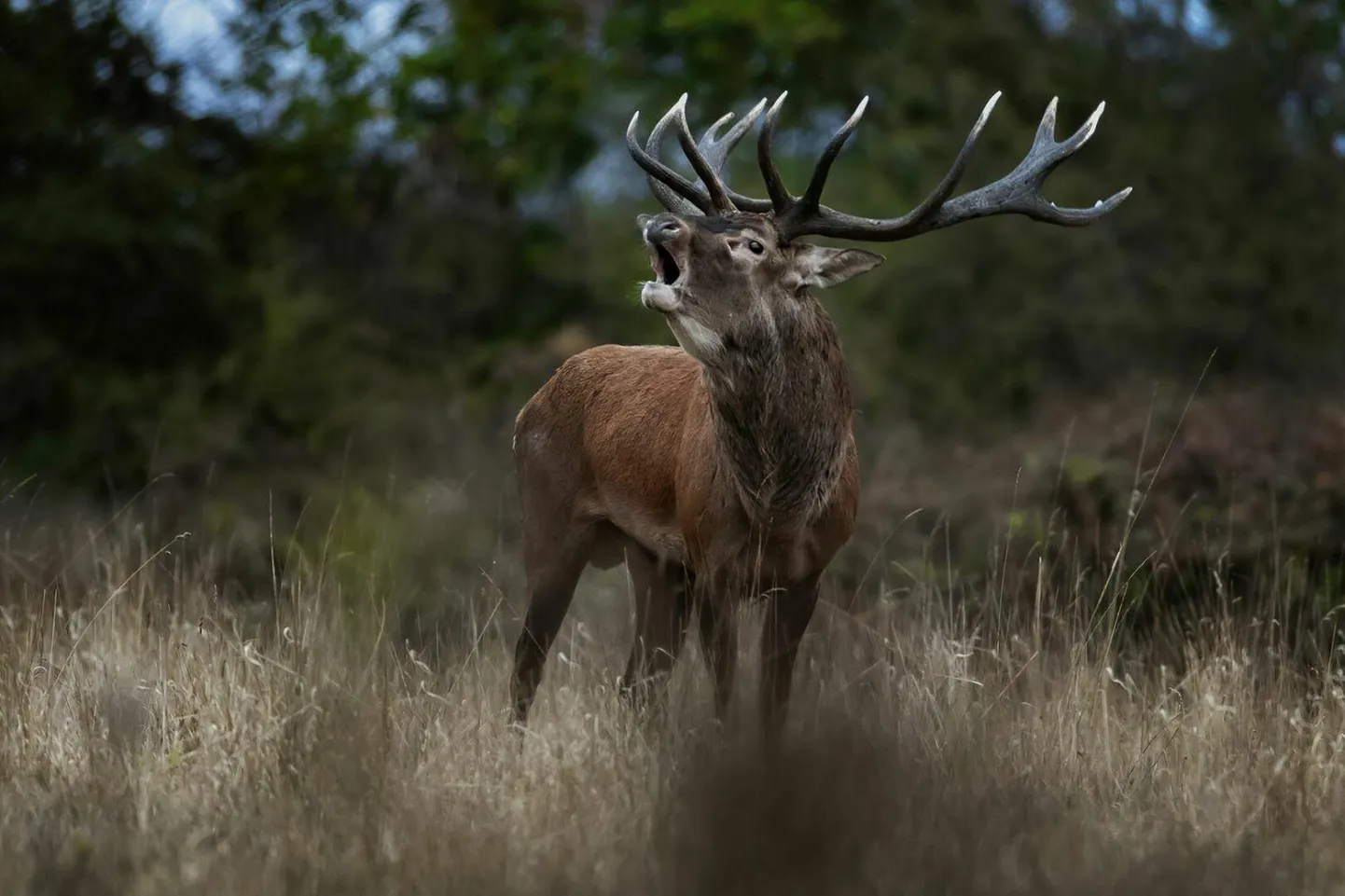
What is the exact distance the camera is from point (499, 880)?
4422 mm

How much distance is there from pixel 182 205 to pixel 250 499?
3.06 m

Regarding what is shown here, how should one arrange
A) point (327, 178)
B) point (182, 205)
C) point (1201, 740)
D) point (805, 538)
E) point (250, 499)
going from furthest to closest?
1. point (327, 178)
2. point (182, 205)
3. point (250, 499)
4. point (805, 538)
5. point (1201, 740)

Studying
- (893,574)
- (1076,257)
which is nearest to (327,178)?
(1076,257)

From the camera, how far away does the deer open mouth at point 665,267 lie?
6.20 m

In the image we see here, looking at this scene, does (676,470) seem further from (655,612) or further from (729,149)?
(729,149)

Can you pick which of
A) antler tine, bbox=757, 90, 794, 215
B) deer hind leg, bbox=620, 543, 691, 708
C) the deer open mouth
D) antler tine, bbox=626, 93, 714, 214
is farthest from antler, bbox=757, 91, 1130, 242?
deer hind leg, bbox=620, 543, 691, 708

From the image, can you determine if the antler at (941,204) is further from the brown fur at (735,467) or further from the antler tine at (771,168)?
the brown fur at (735,467)

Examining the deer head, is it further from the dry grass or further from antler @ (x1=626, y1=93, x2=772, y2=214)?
the dry grass

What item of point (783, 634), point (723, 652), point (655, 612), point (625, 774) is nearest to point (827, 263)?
point (783, 634)

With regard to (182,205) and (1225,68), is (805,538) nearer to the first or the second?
(182,205)

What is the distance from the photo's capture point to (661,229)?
6031mm

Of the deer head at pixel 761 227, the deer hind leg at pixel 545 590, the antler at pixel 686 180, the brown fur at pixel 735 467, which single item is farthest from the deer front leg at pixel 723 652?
the antler at pixel 686 180

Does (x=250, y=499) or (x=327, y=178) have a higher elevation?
(x=327, y=178)

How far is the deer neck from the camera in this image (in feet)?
20.6
